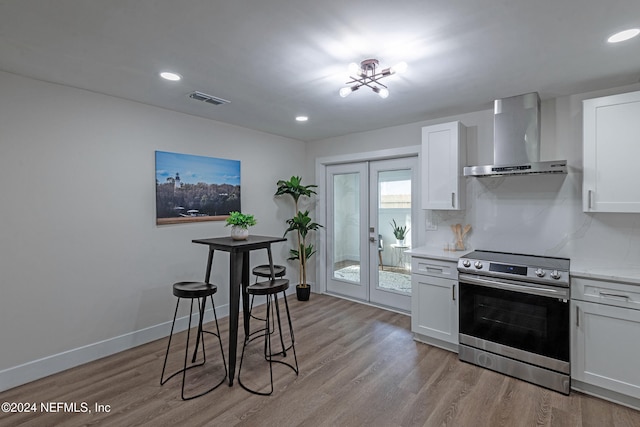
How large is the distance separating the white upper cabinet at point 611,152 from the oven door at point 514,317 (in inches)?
34.6

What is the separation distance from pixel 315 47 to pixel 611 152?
2.57m

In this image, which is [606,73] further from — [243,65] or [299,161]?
[299,161]

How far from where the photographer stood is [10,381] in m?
2.50

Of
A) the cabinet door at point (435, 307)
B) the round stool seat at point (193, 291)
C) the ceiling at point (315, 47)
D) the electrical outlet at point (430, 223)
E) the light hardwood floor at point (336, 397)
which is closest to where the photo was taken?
the ceiling at point (315, 47)

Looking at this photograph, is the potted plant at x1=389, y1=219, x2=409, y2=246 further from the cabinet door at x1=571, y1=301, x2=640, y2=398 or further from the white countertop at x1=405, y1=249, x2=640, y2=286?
the cabinet door at x1=571, y1=301, x2=640, y2=398

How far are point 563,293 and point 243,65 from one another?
311 centimetres

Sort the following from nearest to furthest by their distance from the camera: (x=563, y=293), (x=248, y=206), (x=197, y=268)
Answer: (x=563, y=293) → (x=197, y=268) → (x=248, y=206)

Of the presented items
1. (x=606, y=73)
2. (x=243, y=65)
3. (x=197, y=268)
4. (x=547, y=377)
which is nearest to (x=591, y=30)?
(x=606, y=73)

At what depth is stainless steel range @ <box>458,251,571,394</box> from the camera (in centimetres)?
249

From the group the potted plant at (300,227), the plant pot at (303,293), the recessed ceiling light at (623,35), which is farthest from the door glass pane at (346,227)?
the recessed ceiling light at (623,35)

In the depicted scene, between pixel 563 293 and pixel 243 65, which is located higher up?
pixel 243 65

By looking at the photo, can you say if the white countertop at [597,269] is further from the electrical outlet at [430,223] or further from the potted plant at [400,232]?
the potted plant at [400,232]

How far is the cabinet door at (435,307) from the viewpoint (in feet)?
10.2

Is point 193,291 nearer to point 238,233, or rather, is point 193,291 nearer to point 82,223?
point 238,233
